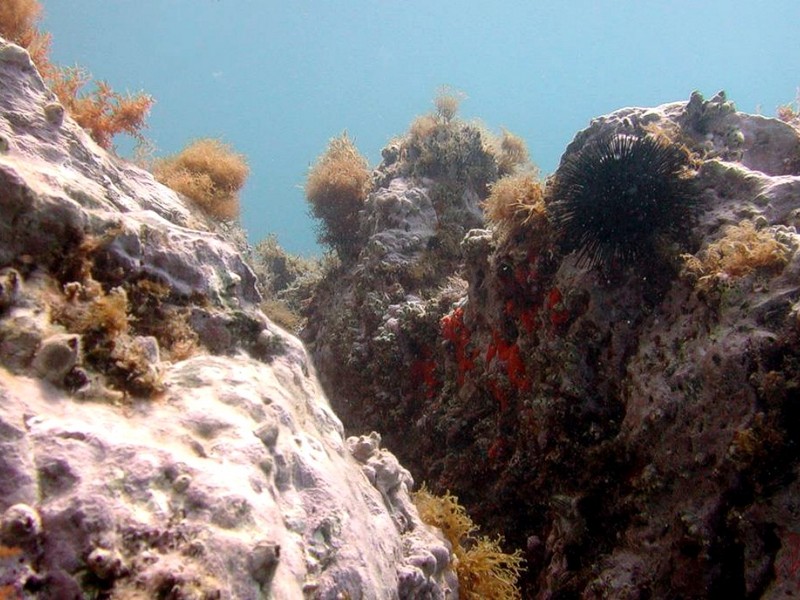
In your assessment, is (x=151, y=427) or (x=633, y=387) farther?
(x=633, y=387)

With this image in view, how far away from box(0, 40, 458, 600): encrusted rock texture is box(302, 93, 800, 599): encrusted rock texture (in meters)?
1.42

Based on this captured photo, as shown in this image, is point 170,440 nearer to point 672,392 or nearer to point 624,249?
point 672,392

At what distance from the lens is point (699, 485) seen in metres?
3.99

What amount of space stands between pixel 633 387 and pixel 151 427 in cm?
390

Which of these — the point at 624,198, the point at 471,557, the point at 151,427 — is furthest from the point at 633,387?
the point at 151,427

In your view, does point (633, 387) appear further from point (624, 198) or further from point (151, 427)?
point (151, 427)

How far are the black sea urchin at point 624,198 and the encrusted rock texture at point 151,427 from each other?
2819mm

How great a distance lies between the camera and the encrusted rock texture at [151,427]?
1990 mm

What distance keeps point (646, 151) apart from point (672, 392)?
216 cm

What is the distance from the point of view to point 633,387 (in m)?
4.62

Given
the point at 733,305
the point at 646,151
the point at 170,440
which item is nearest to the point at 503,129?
the point at 646,151

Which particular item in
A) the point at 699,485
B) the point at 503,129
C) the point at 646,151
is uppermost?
the point at 503,129

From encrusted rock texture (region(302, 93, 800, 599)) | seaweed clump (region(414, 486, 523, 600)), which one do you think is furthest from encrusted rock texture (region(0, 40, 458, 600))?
encrusted rock texture (region(302, 93, 800, 599))

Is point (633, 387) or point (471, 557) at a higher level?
point (633, 387)
